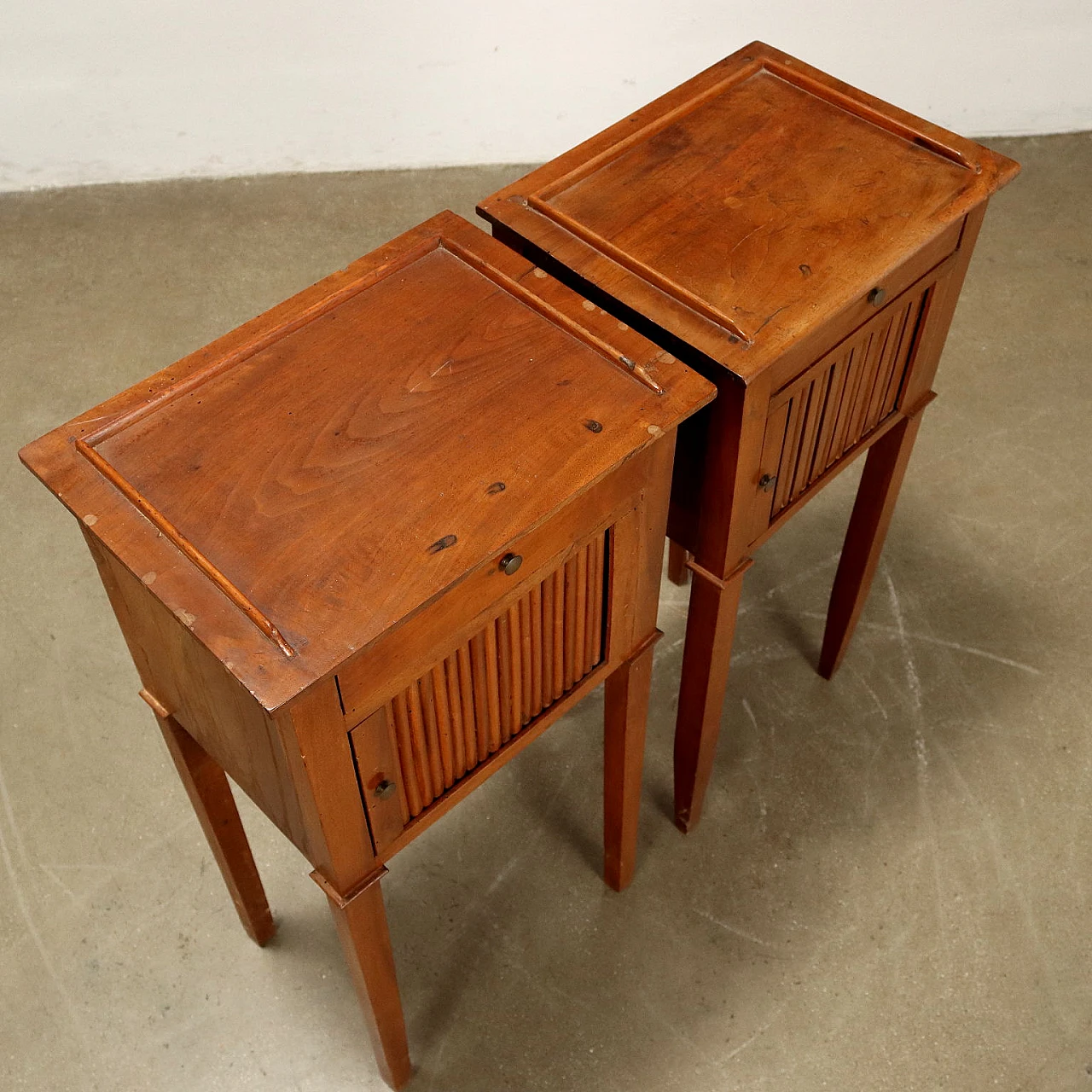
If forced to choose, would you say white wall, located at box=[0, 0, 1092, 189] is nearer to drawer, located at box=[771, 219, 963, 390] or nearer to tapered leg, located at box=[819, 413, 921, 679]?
tapered leg, located at box=[819, 413, 921, 679]

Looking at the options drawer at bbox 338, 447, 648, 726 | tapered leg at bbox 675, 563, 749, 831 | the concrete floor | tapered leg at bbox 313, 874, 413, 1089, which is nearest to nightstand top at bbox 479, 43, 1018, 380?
drawer at bbox 338, 447, 648, 726

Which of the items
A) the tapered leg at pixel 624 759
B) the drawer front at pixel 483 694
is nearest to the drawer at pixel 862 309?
the drawer front at pixel 483 694

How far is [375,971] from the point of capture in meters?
1.69

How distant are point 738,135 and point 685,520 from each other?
0.52 m

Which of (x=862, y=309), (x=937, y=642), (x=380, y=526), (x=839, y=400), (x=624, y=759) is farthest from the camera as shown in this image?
(x=937, y=642)

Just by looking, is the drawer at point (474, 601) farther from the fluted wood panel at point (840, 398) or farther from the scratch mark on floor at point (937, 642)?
the scratch mark on floor at point (937, 642)

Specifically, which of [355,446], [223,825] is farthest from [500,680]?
[223,825]

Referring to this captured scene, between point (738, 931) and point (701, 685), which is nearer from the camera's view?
point (701, 685)

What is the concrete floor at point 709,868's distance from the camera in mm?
1981

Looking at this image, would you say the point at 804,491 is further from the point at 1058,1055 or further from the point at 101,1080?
the point at 101,1080

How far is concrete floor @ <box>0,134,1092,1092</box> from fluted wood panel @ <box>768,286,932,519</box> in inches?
26.4

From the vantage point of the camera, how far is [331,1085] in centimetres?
195

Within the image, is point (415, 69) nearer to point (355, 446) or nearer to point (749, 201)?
point (749, 201)

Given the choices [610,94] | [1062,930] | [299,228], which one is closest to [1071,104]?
[610,94]
